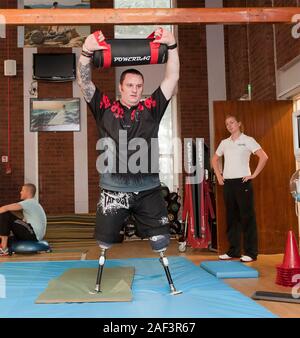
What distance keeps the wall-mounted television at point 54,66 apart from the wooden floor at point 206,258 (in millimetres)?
3190

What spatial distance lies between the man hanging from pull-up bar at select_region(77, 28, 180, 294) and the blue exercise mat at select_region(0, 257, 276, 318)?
24cm

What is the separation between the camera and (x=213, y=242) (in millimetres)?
5617

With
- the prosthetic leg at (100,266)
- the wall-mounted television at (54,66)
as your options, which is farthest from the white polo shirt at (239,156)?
the wall-mounted television at (54,66)

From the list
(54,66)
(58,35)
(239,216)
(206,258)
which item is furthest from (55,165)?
(239,216)

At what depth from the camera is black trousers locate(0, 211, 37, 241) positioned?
5.72m

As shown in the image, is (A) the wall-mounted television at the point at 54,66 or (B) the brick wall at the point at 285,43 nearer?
(B) the brick wall at the point at 285,43

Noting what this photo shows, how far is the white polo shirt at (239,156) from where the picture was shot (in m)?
4.65

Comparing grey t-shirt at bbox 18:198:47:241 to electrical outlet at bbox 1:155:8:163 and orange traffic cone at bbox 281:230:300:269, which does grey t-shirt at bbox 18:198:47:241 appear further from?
orange traffic cone at bbox 281:230:300:269

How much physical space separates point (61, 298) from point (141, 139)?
45.2 inches

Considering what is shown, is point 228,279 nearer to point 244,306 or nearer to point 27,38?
point 244,306

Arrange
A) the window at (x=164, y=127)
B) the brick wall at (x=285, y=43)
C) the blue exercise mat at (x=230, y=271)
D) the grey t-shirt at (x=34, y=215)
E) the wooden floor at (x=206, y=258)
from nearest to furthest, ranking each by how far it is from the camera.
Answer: the wooden floor at (x=206, y=258)
the blue exercise mat at (x=230, y=271)
the brick wall at (x=285, y=43)
the grey t-shirt at (x=34, y=215)
the window at (x=164, y=127)

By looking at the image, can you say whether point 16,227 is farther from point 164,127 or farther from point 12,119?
point 164,127

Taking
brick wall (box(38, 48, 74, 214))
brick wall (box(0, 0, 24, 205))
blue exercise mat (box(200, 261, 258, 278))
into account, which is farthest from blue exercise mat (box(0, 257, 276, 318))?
brick wall (box(0, 0, 24, 205))

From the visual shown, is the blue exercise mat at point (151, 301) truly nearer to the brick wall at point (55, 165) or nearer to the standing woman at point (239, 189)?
the standing woman at point (239, 189)
